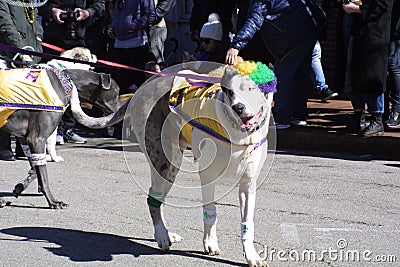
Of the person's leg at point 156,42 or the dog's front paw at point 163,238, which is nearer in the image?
the dog's front paw at point 163,238

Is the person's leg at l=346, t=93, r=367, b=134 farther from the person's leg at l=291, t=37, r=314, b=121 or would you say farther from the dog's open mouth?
the dog's open mouth

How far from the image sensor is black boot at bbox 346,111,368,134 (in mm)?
9876

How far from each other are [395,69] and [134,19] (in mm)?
3529

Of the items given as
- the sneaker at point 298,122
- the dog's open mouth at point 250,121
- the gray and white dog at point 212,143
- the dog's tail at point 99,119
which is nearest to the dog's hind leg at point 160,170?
the gray and white dog at point 212,143

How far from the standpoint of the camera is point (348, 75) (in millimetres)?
9914

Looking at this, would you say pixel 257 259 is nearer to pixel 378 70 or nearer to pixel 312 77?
pixel 378 70

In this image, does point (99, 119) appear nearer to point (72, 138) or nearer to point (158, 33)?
point (72, 138)

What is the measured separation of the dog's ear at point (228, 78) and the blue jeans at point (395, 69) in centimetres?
502

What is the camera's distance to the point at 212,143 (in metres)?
5.34

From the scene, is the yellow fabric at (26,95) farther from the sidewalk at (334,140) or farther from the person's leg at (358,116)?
the person's leg at (358,116)

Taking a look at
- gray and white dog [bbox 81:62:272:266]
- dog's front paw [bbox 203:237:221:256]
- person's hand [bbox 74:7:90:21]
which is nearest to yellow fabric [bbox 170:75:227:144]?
gray and white dog [bbox 81:62:272:266]

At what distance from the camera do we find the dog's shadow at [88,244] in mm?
5876

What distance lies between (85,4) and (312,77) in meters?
3.28

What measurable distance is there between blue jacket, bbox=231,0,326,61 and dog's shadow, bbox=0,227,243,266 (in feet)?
12.8
